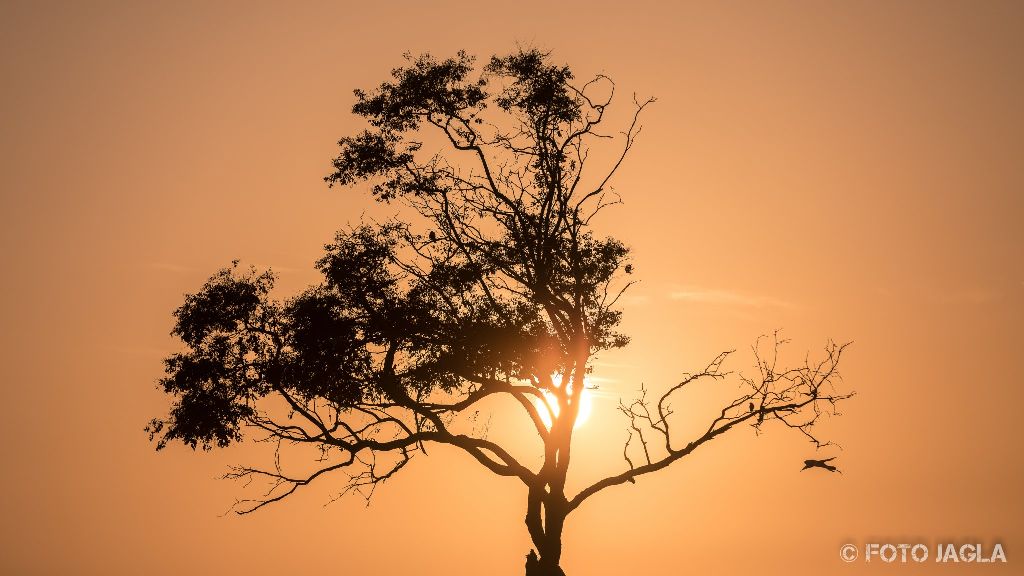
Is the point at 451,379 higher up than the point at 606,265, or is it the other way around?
the point at 606,265

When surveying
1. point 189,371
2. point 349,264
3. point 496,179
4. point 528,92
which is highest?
point 528,92

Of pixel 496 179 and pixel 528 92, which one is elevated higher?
pixel 528 92

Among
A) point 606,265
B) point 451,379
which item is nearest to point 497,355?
point 451,379

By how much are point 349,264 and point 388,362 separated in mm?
2986

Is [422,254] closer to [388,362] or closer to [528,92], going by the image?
[388,362]

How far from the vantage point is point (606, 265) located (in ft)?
116

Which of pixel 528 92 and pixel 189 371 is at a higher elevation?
pixel 528 92

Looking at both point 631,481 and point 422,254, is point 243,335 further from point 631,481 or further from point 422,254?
point 631,481

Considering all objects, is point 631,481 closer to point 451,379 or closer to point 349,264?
point 451,379

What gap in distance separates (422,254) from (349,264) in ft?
6.90

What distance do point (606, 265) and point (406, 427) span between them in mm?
7589

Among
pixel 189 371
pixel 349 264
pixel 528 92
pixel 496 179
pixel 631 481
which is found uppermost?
pixel 528 92

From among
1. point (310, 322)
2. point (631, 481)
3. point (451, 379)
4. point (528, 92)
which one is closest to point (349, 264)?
point (310, 322)

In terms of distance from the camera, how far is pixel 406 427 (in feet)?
111
